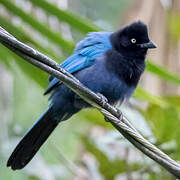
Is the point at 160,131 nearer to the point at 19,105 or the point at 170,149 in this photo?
the point at 170,149

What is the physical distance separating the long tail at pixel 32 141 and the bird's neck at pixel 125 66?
57 centimetres

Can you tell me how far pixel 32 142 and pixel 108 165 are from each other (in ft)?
2.05

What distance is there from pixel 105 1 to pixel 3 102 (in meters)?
2.57

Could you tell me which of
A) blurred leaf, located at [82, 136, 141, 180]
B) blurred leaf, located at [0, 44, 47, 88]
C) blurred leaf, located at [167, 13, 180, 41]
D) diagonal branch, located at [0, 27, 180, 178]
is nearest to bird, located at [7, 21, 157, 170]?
blurred leaf, located at [0, 44, 47, 88]

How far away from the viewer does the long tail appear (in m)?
3.40

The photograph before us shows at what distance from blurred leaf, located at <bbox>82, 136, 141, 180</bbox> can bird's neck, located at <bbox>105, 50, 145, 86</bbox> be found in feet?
1.99

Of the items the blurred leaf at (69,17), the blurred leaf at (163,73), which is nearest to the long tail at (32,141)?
the blurred leaf at (69,17)

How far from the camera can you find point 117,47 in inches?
148

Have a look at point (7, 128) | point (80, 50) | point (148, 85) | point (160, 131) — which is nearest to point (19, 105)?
point (7, 128)

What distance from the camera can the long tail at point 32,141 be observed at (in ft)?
11.2

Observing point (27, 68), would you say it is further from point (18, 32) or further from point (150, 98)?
point (150, 98)

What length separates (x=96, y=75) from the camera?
3527 millimetres

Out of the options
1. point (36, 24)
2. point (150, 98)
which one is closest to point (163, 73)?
point (150, 98)

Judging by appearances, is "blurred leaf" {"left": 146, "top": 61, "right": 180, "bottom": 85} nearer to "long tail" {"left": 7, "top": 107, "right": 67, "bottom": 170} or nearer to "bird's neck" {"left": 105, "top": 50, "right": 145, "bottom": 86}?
"bird's neck" {"left": 105, "top": 50, "right": 145, "bottom": 86}
